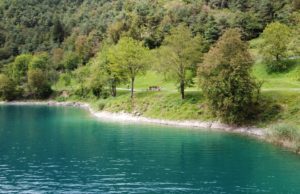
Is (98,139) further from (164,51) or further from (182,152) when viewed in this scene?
(164,51)

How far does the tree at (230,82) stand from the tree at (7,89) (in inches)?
4209

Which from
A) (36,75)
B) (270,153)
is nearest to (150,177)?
(270,153)

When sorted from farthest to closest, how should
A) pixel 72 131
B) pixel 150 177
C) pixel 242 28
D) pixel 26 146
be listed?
1. pixel 242 28
2. pixel 72 131
3. pixel 26 146
4. pixel 150 177

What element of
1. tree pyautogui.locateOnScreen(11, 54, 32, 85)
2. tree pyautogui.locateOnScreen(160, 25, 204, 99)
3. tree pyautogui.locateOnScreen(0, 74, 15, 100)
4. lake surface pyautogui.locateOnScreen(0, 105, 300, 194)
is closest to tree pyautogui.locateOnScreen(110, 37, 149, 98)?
tree pyautogui.locateOnScreen(160, 25, 204, 99)

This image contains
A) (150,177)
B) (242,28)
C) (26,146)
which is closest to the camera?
(150,177)

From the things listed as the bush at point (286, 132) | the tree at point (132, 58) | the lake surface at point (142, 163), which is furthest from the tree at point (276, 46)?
the bush at point (286, 132)

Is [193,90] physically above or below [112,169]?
above

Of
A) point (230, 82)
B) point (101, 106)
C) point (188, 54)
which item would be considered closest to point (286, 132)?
point (230, 82)

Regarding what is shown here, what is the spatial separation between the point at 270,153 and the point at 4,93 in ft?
438

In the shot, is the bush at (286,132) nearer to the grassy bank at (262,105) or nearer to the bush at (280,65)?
the grassy bank at (262,105)

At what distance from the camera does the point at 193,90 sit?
101125 millimetres

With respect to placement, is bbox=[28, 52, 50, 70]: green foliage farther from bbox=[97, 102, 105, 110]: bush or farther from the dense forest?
bbox=[97, 102, 105, 110]: bush

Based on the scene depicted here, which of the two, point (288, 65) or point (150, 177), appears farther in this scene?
point (288, 65)

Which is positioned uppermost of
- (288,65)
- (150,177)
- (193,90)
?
(288,65)
